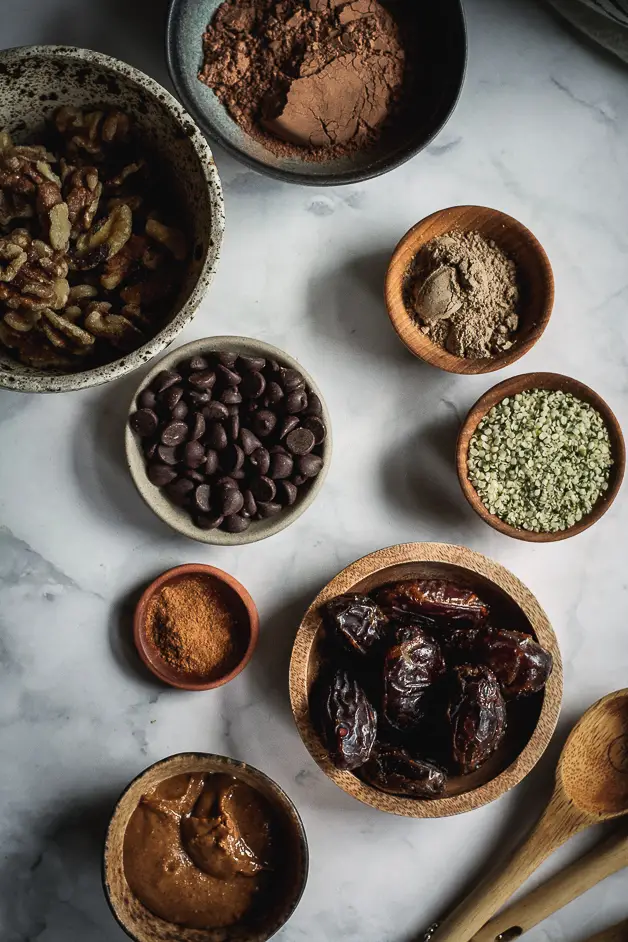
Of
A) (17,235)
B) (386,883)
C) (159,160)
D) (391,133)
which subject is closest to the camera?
(17,235)

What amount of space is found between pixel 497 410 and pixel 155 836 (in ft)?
3.83

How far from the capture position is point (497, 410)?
5.83 feet

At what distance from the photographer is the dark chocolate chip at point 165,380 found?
65.7 inches

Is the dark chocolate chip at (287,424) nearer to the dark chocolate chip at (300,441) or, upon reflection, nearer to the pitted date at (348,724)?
the dark chocolate chip at (300,441)

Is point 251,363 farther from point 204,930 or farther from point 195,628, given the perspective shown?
point 204,930

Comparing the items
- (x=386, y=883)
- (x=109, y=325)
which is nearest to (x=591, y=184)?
(x=109, y=325)

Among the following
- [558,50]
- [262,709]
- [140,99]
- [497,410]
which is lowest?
[262,709]

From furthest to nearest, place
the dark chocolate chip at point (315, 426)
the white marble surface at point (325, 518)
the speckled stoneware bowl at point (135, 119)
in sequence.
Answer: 1. the white marble surface at point (325, 518)
2. the dark chocolate chip at point (315, 426)
3. the speckled stoneware bowl at point (135, 119)

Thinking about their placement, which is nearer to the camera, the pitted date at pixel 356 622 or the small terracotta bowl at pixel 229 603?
the pitted date at pixel 356 622

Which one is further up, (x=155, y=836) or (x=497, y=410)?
(x=497, y=410)

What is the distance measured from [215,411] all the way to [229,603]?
1.39 feet

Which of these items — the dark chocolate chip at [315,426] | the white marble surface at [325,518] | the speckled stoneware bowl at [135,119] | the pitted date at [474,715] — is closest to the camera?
the speckled stoneware bowl at [135,119]

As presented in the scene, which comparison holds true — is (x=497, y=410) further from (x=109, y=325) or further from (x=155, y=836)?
(x=155, y=836)

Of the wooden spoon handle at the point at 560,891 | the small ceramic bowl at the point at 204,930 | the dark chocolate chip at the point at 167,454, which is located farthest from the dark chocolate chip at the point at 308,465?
the wooden spoon handle at the point at 560,891
